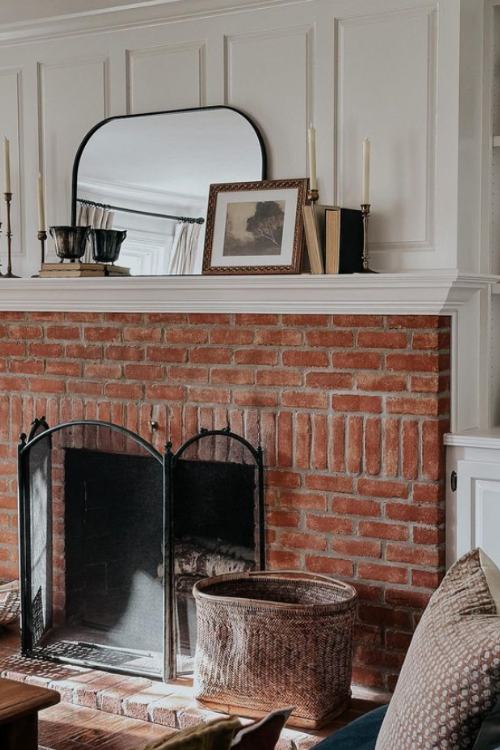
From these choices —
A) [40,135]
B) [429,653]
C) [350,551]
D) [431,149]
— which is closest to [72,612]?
[350,551]

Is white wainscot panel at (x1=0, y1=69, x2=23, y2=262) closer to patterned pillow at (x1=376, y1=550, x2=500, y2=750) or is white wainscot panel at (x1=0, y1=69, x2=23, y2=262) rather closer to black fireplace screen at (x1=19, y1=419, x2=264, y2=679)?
black fireplace screen at (x1=19, y1=419, x2=264, y2=679)

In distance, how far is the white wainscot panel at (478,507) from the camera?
3.33m

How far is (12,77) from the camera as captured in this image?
4.31 metres

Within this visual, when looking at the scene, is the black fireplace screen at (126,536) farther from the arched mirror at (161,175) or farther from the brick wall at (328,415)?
the arched mirror at (161,175)

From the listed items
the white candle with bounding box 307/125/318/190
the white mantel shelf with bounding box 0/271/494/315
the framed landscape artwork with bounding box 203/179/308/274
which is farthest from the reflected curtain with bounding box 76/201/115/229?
the white candle with bounding box 307/125/318/190

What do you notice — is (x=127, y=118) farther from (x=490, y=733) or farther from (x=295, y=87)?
(x=490, y=733)

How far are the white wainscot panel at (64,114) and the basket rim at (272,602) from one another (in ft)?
5.30

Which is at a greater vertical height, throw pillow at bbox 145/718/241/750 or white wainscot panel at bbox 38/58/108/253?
white wainscot panel at bbox 38/58/108/253

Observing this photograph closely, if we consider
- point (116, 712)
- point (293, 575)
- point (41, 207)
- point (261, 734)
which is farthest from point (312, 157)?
point (261, 734)

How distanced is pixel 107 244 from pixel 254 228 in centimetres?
66

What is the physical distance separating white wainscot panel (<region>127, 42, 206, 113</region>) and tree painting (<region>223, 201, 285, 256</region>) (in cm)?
51

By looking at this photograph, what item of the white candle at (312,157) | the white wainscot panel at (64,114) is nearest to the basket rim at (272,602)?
the white candle at (312,157)

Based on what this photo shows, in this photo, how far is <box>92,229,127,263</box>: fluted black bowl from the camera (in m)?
3.94

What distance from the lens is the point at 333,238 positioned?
3.43 metres
